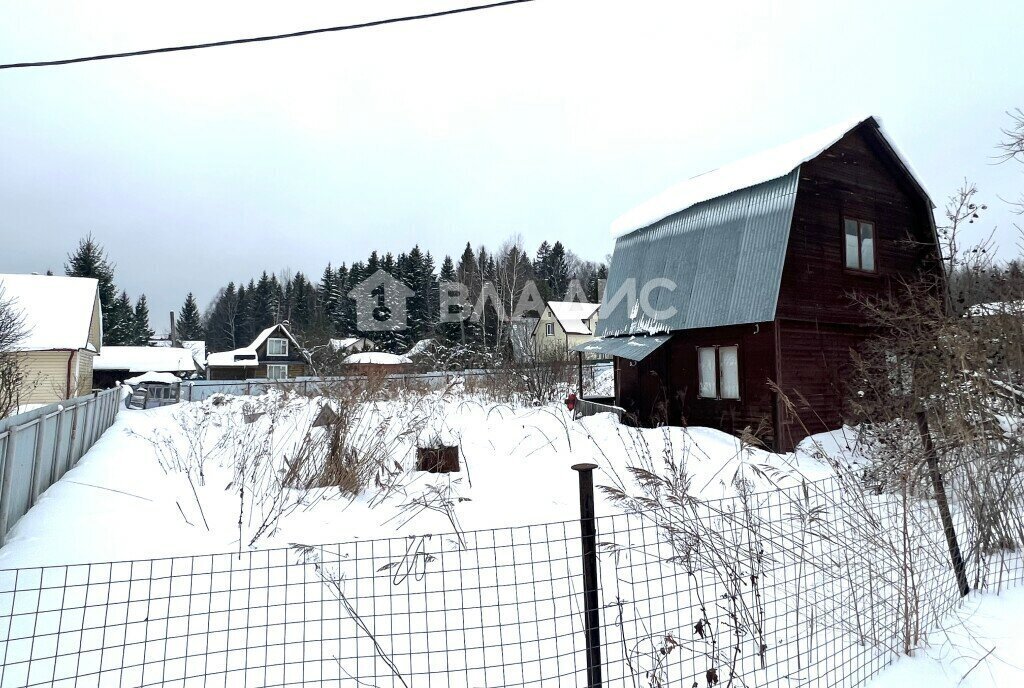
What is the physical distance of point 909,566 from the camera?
327 cm

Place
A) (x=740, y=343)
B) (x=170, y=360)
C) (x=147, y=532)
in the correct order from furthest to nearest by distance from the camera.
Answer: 1. (x=170, y=360)
2. (x=740, y=343)
3. (x=147, y=532)

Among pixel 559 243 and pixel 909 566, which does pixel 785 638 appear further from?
pixel 559 243

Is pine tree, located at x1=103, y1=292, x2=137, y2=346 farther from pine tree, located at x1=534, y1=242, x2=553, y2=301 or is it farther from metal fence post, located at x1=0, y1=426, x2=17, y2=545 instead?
A: metal fence post, located at x1=0, y1=426, x2=17, y2=545

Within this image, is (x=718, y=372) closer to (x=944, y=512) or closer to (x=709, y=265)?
(x=709, y=265)

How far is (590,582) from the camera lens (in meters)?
2.53

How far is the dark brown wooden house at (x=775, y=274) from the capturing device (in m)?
11.1

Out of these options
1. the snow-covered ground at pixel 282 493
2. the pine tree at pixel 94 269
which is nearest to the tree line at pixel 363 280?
the pine tree at pixel 94 269

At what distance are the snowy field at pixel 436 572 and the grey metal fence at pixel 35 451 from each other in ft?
0.80

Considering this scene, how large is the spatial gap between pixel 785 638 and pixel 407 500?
346 centimetres

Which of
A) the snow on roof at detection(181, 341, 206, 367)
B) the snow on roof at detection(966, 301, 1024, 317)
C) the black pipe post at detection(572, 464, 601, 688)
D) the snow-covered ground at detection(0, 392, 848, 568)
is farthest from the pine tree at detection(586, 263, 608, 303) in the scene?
the black pipe post at detection(572, 464, 601, 688)

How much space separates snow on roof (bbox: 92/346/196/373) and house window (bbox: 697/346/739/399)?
135ft

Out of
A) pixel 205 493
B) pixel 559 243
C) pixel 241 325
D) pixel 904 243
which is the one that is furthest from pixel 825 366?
pixel 241 325

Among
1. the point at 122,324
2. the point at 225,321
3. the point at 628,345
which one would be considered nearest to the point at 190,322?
the point at 225,321

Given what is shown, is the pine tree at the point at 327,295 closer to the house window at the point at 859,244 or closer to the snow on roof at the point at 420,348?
the snow on roof at the point at 420,348
